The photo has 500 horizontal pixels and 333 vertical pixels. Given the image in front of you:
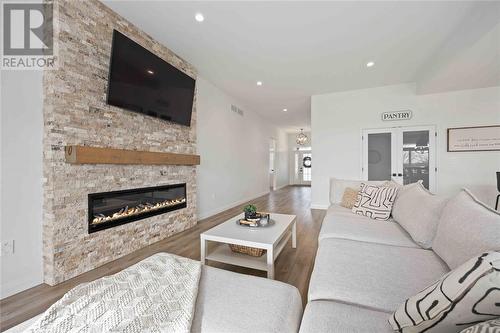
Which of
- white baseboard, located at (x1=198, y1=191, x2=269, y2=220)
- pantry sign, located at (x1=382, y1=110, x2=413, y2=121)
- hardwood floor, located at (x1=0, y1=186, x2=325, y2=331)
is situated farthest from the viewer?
pantry sign, located at (x1=382, y1=110, x2=413, y2=121)

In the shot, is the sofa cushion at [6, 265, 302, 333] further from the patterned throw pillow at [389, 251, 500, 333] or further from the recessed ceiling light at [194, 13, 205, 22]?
the recessed ceiling light at [194, 13, 205, 22]

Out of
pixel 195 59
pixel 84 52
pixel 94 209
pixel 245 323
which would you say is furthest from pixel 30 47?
pixel 245 323

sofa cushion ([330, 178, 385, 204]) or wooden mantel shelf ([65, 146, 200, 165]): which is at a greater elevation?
wooden mantel shelf ([65, 146, 200, 165])

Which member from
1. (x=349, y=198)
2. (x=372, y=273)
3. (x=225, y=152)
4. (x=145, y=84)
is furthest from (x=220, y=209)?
(x=372, y=273)

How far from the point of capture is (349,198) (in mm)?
2777

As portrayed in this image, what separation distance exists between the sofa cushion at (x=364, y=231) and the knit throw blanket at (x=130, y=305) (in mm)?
1296

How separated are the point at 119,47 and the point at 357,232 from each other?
121 inches

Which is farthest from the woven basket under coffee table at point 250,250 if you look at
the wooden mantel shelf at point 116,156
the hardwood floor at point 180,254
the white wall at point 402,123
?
the white wall at point 402,123

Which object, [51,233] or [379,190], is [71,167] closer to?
[51,233]

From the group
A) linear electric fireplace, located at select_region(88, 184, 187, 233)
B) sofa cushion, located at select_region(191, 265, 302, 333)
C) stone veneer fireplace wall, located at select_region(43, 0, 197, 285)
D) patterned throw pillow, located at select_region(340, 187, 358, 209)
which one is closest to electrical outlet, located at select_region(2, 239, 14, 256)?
stone veneer fireplace wall, located at select_region(43, 0, 197, 285)

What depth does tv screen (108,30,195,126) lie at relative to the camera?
2301 millimetres

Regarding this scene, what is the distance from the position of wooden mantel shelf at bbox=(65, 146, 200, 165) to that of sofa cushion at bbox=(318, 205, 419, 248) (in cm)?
225

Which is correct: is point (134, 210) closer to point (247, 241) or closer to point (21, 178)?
point (21, 178)

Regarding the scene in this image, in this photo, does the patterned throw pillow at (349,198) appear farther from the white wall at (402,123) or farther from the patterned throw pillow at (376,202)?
the white wall at (402,123)
